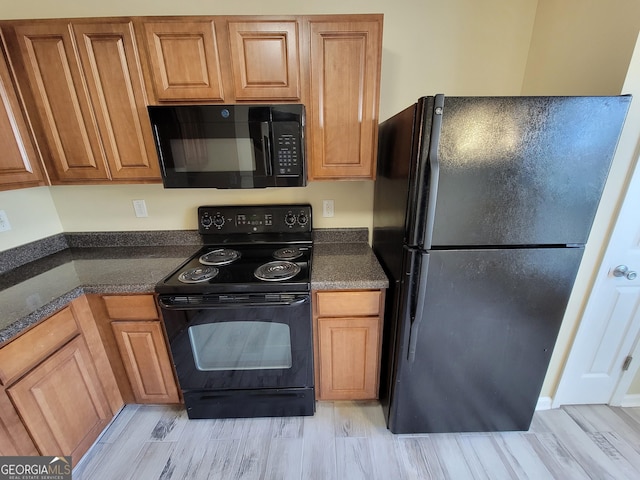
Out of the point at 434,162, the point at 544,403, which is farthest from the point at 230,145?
the point at 544,403

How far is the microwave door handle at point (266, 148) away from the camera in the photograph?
1.30 m

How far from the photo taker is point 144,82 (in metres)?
1.33

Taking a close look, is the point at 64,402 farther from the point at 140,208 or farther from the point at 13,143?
the point at 13,143

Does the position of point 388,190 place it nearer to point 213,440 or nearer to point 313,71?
point 313,71

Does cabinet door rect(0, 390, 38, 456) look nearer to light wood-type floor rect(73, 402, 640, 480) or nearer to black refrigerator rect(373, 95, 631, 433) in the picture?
light wood-type floor rect(73, 402, 640, 480)

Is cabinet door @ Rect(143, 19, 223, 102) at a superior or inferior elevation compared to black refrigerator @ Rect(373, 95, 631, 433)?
superior

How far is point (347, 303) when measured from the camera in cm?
140

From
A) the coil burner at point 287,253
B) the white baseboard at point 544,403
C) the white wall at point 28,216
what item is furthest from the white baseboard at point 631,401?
the white wall at point 28,216

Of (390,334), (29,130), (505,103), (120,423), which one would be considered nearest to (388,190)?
(505,103)

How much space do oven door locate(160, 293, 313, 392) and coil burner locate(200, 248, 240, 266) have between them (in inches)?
11.4

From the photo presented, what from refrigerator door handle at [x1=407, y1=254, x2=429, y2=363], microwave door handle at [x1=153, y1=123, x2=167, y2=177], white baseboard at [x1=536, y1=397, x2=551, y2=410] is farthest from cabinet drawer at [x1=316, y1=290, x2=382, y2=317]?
white baseboard at [x1=536, y1=397, x2=551, y2=410]

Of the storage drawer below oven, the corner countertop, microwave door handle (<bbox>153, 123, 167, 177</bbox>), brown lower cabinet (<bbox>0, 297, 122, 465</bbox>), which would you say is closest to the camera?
brown lower cabinet (<bbox>0, 297, 122, 465</bbox>)

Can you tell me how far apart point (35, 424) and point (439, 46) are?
2716 millimetres

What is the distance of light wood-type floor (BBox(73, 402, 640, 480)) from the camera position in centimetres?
136
